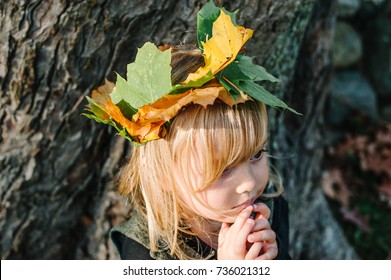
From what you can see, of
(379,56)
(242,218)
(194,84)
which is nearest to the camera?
(194,84)

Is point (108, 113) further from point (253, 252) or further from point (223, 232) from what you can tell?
point (253, 252)

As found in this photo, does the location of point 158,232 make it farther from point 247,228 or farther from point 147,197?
point 247,228

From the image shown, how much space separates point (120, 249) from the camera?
102 inches

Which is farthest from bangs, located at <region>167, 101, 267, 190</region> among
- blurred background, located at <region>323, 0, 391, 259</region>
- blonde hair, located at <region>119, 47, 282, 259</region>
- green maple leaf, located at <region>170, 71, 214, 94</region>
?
blurred background, located at <region>323, 0, 391, 259</region>

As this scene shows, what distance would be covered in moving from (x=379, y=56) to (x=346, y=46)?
380 millimetres

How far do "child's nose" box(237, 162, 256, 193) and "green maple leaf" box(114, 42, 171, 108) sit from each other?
379mm

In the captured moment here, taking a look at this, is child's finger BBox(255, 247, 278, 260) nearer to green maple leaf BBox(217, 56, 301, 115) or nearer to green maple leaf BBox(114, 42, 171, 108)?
green maple leaf BBox(217, 56, 301, 115)

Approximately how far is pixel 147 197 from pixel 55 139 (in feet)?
1.99

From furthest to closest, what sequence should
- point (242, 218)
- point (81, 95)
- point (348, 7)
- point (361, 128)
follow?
point (348, 7)
point (361, 128)
point (81, 95)
point (242, 218)

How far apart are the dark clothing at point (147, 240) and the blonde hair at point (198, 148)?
0.17m

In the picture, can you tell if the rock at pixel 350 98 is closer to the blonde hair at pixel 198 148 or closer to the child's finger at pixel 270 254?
the child's finger at pixel 270 254

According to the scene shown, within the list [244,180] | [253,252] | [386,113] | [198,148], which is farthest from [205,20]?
[386,113]

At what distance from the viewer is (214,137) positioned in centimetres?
197
